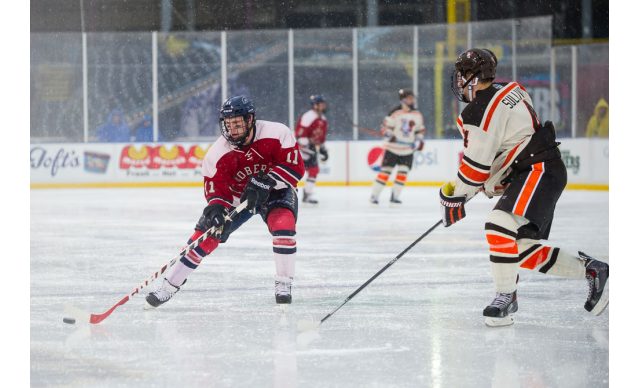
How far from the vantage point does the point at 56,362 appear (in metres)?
2.89

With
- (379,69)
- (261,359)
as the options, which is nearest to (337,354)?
(261,359)

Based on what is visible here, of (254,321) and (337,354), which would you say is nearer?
(337,354)

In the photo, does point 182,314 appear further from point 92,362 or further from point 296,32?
point 296,32

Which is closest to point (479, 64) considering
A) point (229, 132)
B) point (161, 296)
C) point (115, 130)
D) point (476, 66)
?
point (476, 66)

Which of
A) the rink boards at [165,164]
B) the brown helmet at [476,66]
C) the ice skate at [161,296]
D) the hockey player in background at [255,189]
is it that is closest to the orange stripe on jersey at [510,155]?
the brown helmet at [476,66]

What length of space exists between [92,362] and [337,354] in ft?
2.22

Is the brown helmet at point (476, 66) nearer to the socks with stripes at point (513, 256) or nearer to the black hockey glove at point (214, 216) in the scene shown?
the socks with stripes at point (513, 256)

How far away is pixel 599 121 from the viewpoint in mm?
11297

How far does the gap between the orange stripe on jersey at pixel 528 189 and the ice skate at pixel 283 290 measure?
94cm

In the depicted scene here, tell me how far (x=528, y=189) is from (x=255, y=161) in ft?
3.32

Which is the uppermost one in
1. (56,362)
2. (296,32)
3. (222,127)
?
(296,32)

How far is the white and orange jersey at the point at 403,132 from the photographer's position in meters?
9.16

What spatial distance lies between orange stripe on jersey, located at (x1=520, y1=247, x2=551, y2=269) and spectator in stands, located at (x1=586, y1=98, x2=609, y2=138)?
25.7 feet

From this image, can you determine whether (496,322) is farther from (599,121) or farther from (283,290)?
(599,121)
